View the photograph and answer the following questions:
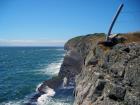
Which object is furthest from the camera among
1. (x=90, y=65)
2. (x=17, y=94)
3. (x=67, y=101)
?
(x=17, y=94)

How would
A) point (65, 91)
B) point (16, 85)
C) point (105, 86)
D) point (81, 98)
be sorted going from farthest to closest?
1. point (16, 85)
2. point (65, 91)
3. point (81, 98)
4. point (105, 86)

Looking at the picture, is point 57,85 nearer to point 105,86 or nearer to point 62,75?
point 62,75

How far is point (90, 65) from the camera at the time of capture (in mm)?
30672

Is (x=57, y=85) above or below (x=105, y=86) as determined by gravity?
below

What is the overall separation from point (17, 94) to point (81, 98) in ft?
92.5

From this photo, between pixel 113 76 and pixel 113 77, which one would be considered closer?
pixel 113 77

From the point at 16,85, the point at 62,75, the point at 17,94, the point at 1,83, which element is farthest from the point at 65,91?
the point at 1,83

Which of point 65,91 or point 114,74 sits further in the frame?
point 65,91

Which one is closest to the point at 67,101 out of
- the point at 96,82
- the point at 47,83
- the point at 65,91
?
the point at 65,91

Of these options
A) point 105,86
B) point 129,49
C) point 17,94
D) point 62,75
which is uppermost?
point 129,49

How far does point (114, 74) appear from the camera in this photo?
23969 mm

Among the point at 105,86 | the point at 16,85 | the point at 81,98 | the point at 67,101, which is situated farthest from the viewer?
the point at 16,85

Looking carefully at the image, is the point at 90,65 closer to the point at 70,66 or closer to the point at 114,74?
the point at 114,74

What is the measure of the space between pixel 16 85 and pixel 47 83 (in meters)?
14.1
